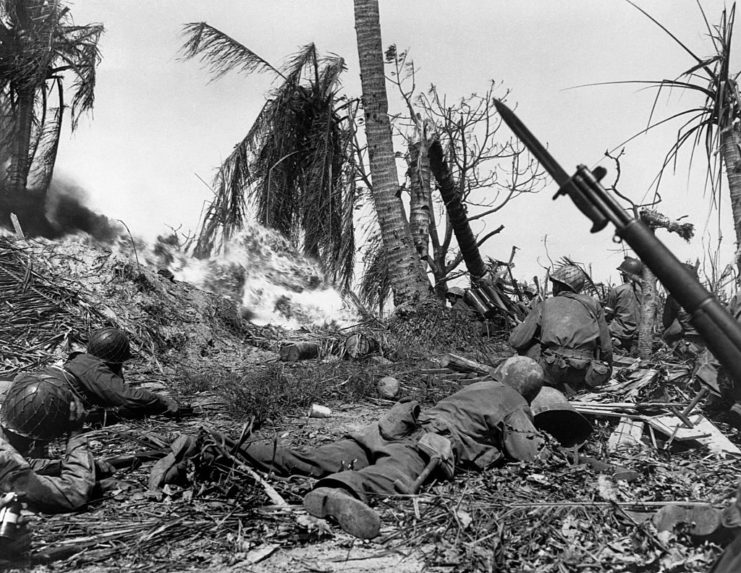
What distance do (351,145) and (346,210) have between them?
1.74m

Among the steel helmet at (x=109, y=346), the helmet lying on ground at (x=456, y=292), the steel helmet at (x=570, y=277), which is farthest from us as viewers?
the helmet lying on ground at (x=456, y=292)

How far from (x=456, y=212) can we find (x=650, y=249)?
802 centimetres

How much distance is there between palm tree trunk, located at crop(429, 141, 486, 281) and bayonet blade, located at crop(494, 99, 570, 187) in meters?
7.71

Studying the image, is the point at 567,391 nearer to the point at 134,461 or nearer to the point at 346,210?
the point at 134,461

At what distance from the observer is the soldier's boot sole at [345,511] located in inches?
124

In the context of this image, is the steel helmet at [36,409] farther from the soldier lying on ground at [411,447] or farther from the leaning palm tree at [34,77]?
the leaning palm tree at [34,77]

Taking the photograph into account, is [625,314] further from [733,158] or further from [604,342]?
[733,158]

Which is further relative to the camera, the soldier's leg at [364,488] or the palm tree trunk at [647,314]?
the palm tree trunk at [647,314]

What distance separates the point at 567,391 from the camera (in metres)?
6.03

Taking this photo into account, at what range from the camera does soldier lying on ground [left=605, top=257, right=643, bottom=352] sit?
9.41m

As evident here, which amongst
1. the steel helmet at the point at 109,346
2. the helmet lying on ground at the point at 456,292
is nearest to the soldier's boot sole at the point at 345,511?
the steel helmet at the point at 109,346

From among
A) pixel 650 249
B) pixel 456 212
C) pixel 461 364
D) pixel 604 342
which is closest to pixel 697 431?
pixel 604 342

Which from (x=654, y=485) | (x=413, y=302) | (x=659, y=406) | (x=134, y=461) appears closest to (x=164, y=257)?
(x=413, y=302)

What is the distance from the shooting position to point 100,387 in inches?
192
